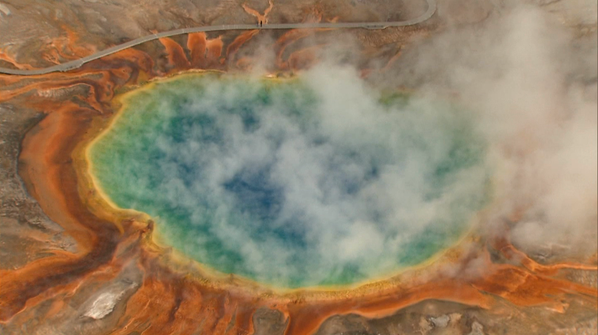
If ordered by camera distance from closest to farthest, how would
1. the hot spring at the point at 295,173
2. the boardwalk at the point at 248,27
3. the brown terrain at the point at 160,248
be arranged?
the brown terrain at the point at 160,248
the hot spring at the point at 295,173
the boardwalk at the point at 248,27

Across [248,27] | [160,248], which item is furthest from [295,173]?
[248,27]

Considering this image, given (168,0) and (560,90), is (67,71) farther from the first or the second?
(560,90)

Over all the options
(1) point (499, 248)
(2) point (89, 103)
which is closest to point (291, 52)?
(2) point (89, 103)

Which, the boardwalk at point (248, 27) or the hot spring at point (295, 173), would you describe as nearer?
the hot spring at point (295, 173)

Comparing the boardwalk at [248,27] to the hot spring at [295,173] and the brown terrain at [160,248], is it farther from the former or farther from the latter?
the hot spring at [295,173]

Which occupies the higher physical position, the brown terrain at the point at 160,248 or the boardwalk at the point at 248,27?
the boardwalk at the point at 248,27

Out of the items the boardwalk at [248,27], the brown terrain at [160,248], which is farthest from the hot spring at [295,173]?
the boardwalk at [248,27]
